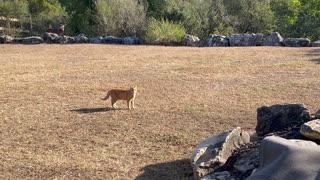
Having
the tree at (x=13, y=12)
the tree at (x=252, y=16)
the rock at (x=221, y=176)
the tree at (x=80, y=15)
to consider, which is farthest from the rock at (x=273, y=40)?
the tree at (x=13, y=12)

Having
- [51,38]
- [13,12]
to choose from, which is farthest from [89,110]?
[13,12]

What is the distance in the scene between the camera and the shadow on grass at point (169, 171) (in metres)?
5.16

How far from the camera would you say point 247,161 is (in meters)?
4.59

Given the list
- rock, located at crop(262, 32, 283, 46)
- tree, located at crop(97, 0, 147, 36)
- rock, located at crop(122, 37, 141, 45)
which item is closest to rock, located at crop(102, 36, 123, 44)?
rock, located at crop(122, 37, 141, 45)

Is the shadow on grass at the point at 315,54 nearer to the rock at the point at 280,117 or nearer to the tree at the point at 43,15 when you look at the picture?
the rock at the point at 280,117

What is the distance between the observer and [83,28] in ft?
86.7

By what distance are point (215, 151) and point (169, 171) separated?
0.64m

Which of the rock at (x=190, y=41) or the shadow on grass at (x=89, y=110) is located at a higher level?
the rock at (x=190, y=41)

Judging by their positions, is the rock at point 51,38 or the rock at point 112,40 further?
the rock at point 51,38

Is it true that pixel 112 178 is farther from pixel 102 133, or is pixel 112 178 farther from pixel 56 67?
pixel 56 67

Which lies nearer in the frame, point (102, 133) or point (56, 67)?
point (102, 133)

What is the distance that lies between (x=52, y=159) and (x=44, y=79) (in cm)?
550

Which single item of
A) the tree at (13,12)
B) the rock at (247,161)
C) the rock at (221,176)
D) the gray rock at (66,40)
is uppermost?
the tree at (13,12)

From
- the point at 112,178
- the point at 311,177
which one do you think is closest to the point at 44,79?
the point at 112,178
